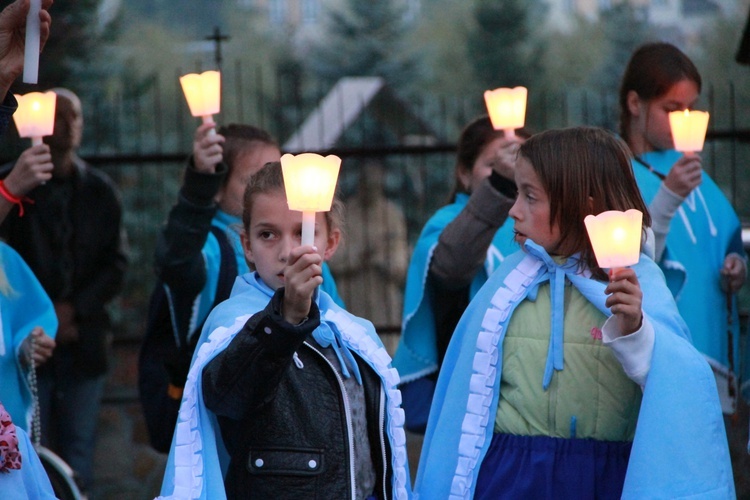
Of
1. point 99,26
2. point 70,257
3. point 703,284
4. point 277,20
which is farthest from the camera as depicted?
point 277,20

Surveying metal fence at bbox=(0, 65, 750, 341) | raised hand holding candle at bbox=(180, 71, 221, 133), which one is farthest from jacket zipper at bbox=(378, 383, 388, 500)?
metal fence at bbox=(0, 65, 750, 341)

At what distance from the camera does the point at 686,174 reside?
4.33 meters

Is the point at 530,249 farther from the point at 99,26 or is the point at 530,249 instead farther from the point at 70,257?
the point at 99,26

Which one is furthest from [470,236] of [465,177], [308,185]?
[308,185]

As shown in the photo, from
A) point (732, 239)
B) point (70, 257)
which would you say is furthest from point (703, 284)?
point (70, 257)

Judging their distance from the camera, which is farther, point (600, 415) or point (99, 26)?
point (99, 26)

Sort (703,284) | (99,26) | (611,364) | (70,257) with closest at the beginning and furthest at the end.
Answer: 1. (611,364)
2. (703,284)
3. (70,257)
4. (99,26)

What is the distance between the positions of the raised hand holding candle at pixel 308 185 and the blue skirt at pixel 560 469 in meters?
0.92

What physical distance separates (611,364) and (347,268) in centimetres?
582

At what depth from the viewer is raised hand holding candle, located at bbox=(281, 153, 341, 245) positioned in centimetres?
267

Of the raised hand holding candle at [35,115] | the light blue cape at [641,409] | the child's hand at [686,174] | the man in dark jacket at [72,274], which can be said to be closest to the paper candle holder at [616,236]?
the light blue cape at [641,409]

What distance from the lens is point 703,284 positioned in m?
4.79

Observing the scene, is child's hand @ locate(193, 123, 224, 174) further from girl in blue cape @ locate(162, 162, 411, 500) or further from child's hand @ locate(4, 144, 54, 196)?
girl in blue cape @ locate(162, 162, 411, 500)

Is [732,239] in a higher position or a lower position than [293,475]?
higher
